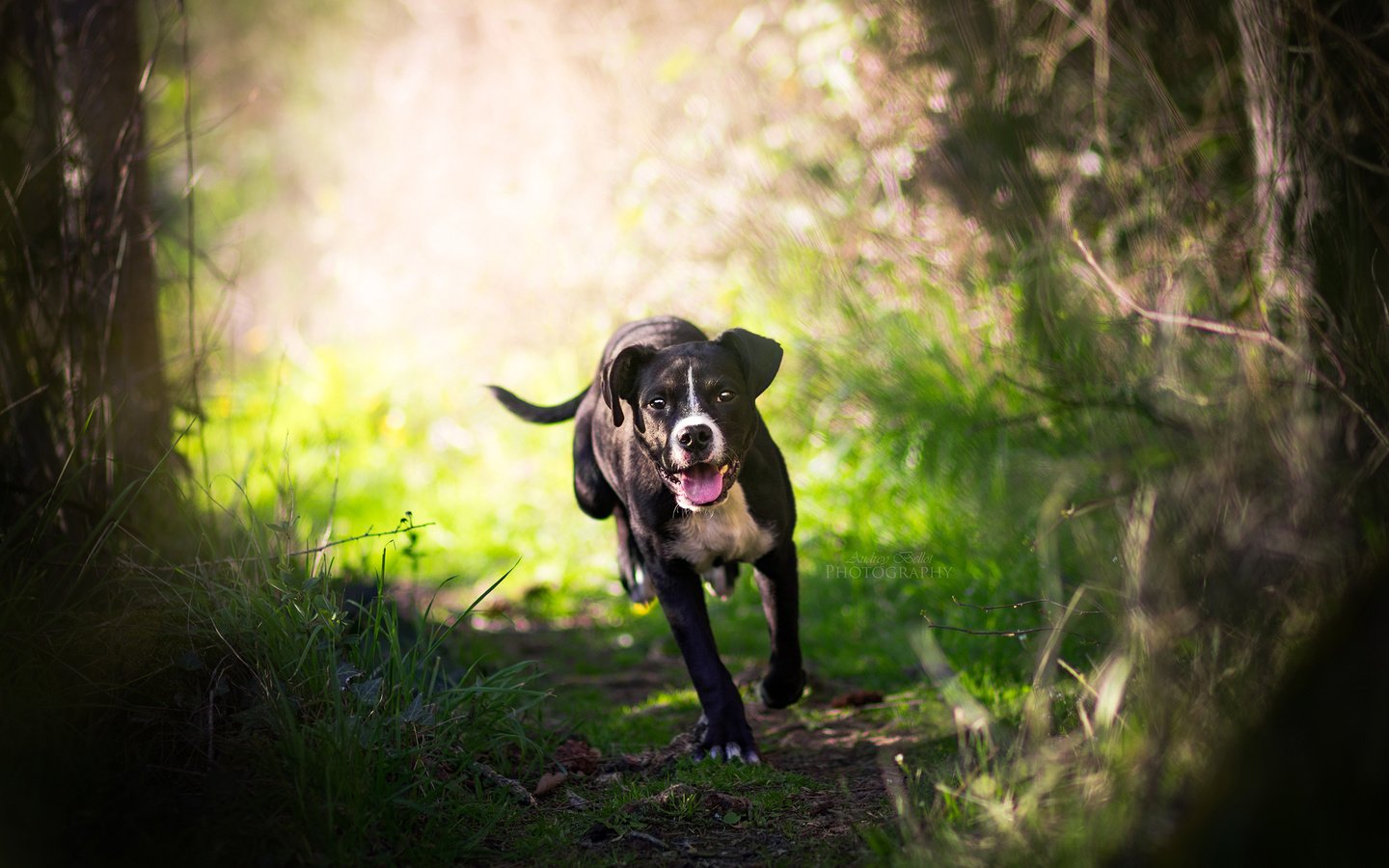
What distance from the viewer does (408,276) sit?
37.8 ft

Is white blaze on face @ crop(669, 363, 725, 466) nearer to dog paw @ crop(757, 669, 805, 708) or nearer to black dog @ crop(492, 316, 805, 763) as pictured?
black dog @ crop(492, 316, 805, 763)

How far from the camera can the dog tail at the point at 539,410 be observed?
5.30 meters

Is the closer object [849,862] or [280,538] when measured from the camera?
[849,862]

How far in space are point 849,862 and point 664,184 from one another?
6155 millimetres

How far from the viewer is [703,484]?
12.9 feet

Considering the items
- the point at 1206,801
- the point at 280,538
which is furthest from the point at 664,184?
the point at 1206,801

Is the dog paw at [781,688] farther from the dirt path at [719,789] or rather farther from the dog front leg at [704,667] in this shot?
the dog front leg at [704,667]

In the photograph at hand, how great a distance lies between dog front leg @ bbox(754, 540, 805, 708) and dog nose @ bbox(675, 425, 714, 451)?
2.11ft

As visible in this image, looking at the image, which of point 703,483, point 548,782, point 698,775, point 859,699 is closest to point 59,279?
point 703,483

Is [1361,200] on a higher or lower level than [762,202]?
lower

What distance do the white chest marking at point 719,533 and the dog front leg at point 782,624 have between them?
13cm

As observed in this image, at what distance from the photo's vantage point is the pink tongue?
391cm

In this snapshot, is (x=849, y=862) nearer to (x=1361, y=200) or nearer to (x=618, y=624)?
(x=1361, y=200)

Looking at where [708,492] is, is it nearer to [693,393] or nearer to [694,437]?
[694,437]
